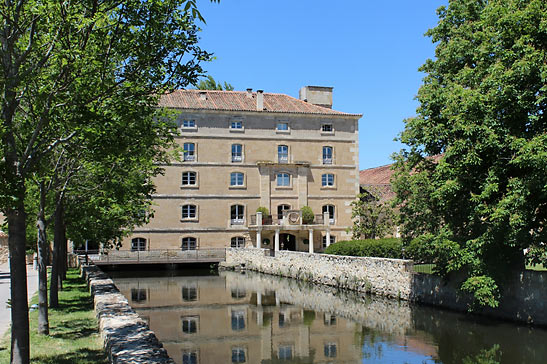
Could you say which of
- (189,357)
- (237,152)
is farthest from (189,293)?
(237,152)

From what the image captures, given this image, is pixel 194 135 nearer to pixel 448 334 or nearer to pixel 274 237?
pixel 274 237

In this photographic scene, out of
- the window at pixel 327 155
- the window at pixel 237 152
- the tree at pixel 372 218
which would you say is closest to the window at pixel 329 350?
the tree at pixel 372 218

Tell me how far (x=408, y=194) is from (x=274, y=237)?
77.3 ft

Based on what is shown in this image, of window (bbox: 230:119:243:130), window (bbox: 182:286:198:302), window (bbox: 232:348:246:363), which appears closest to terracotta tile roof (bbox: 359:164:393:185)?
Result: window (bbox: 230:119:243:130)

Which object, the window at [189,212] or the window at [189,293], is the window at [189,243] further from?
the window at [189,293]

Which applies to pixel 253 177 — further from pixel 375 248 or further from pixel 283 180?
pixel 375 248

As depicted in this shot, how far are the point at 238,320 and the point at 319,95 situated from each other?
3049 cm

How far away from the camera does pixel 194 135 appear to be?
40.5m

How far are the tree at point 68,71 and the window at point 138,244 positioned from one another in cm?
3100

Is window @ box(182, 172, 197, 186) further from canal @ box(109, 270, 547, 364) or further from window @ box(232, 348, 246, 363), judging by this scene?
window @ box(232, 348, 246, 363)

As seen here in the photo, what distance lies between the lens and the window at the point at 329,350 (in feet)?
42.0

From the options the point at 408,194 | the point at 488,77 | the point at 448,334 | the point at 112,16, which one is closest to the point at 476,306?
the point at 448,334

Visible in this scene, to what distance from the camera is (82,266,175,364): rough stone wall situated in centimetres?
776

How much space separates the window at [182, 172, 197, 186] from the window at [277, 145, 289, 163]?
22.0ft
